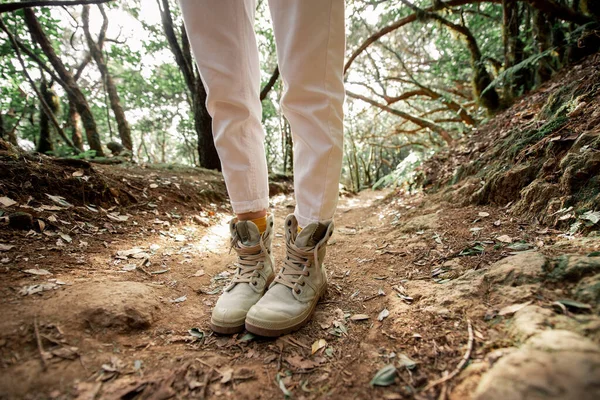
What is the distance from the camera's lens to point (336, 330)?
1.07m

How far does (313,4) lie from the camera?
969 millimetres

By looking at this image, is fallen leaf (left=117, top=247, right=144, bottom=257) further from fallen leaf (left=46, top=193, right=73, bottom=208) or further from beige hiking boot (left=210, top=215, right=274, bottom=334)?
beige hiking boot (left=210, top=215, right=274, bottom=334)

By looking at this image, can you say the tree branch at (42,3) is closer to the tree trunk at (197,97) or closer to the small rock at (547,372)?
the tree trunk at (197,97)

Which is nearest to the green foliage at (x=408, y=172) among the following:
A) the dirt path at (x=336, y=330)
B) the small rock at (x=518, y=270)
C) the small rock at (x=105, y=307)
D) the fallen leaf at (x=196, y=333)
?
the dirt path at (x=336, y=330)

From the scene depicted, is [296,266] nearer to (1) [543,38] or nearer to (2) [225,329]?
(2) [225,329]

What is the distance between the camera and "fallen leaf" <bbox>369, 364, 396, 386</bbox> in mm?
747

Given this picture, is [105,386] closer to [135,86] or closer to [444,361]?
[444,361]

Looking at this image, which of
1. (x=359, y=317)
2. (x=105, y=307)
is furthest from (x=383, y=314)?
(x=105, y=307)

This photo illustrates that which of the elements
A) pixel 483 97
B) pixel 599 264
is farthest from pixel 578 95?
pixel 483 97

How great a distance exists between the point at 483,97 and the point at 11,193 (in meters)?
5.37

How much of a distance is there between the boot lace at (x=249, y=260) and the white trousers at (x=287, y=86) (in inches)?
7.2

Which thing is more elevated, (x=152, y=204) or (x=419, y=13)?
(x=419, y=13)

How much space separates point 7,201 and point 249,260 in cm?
172

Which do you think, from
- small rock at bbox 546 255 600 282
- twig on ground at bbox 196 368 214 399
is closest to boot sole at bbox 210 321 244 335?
twig on ground at bbox 196 368 214 399
